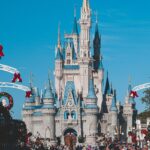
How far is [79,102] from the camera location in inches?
5581

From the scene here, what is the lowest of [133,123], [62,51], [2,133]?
[2,133]

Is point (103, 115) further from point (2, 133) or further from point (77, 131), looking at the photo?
point (2, 133)

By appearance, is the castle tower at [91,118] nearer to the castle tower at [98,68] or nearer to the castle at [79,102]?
the castle at [79,102]

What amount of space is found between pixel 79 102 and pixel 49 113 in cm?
563

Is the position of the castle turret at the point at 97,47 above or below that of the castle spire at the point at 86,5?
below

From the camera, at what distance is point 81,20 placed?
15112 cm

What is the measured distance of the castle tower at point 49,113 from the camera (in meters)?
139

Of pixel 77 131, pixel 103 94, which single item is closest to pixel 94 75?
pixel 103 94

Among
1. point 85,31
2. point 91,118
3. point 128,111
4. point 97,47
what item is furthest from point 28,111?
point 97,47

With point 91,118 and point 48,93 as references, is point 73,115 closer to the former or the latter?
point 91,118

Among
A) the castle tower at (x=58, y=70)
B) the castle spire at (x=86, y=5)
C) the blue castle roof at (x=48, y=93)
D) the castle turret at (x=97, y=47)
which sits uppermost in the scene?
the castle spire at (x=86, y=5)

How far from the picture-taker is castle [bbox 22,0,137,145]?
13988 centimetres

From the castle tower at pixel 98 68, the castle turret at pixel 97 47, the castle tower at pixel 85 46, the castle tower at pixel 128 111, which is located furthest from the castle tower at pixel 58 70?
the castle tower at pixel 128 111

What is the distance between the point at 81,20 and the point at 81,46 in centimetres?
478
